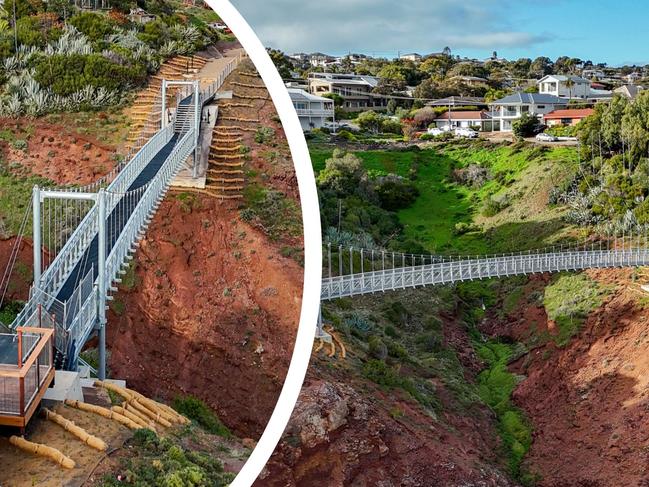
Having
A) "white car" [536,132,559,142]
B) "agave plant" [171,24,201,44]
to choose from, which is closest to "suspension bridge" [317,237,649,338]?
"agave plant" [171,24,201,44]

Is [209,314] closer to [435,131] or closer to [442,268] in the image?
[442,268]

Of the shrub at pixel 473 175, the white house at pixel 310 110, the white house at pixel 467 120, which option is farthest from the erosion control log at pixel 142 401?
the white house at pixel 467 120

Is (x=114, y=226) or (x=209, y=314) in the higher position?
(x=114, y=226)

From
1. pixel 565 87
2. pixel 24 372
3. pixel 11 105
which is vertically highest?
pixel 565 87

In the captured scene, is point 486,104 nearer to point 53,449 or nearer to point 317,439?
point 317,439

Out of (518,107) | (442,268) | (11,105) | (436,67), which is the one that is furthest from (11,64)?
(436,67)

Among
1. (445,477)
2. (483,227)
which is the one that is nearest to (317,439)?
(445,477)
